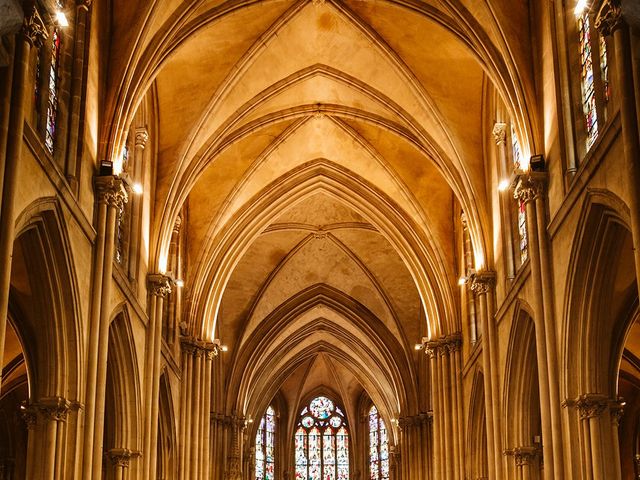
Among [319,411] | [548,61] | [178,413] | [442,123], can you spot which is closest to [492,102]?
[442,123]

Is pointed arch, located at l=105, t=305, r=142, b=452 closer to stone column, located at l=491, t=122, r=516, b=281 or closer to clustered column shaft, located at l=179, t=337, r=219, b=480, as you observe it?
clustered column shaft, located at l=179, t=337, r=219, b=480

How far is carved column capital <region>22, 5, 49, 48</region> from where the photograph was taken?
1362 cm

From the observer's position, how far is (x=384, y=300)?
37.2 m

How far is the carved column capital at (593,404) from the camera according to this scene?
16312 mm

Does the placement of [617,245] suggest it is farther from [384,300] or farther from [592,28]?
[384,300]

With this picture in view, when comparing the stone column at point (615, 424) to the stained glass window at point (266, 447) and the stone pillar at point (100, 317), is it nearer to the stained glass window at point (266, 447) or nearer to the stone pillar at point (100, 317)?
the stone pillar at point (100, 317)

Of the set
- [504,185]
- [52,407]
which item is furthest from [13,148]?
[504,185]

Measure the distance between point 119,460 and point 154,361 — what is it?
91.1 inches

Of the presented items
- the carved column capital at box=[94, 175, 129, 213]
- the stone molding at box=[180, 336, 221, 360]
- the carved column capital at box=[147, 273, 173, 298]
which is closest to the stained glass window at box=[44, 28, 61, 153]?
the carved column capital at box=[94, 175, 129, 213]

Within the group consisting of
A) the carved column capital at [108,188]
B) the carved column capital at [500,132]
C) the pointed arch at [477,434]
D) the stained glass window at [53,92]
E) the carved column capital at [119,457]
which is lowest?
the carved column capital at [119,457]

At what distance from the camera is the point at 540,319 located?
1780cm

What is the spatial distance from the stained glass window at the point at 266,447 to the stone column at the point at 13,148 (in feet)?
114

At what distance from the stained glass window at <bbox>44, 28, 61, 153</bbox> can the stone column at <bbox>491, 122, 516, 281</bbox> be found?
30.9 feet

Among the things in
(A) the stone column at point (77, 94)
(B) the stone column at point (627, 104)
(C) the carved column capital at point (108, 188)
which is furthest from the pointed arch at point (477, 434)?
(B) the stone column at point (627, 104)
